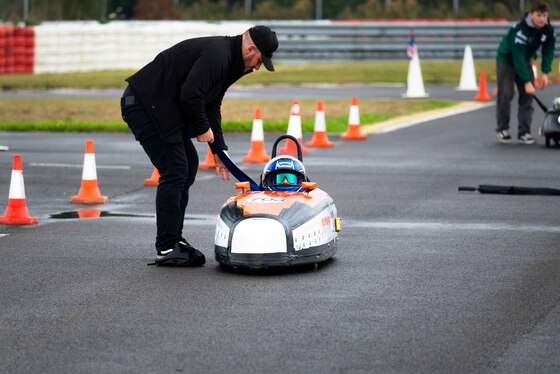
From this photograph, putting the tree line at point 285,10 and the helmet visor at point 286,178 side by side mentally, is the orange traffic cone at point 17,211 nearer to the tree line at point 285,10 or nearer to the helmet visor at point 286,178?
the helmet visor at point 286,178

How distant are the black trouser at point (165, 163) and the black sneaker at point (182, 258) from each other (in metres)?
0.11

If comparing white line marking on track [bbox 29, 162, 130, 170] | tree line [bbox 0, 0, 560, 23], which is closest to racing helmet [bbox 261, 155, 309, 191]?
white line marking on track [bbox 29, 162, 130, 170]

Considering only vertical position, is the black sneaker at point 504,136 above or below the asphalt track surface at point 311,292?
below

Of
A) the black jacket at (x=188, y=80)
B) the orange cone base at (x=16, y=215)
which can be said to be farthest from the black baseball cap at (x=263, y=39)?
the orange cone base at (x=16, y=215)

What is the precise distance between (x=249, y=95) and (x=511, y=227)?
62.8 feet

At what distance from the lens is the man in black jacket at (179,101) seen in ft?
32.0

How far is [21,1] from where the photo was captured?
55719 mm

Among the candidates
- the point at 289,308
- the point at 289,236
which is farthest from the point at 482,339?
the point at 289,236

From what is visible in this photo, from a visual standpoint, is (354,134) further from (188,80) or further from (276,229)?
(276,229)

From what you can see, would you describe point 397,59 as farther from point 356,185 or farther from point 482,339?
point 482,339

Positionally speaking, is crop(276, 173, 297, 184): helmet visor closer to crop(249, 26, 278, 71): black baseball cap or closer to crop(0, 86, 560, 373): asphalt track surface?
crop(0, 86, 560, 373): asphalt track surface

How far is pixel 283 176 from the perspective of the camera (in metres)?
10.3

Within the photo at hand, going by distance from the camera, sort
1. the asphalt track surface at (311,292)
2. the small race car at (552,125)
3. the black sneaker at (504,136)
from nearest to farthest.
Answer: the asphalt track surface at (311,292), the small race car at (552,125), the black sneaker at (504,136)

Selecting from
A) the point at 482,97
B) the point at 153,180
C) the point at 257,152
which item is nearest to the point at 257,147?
the point at 257,152
